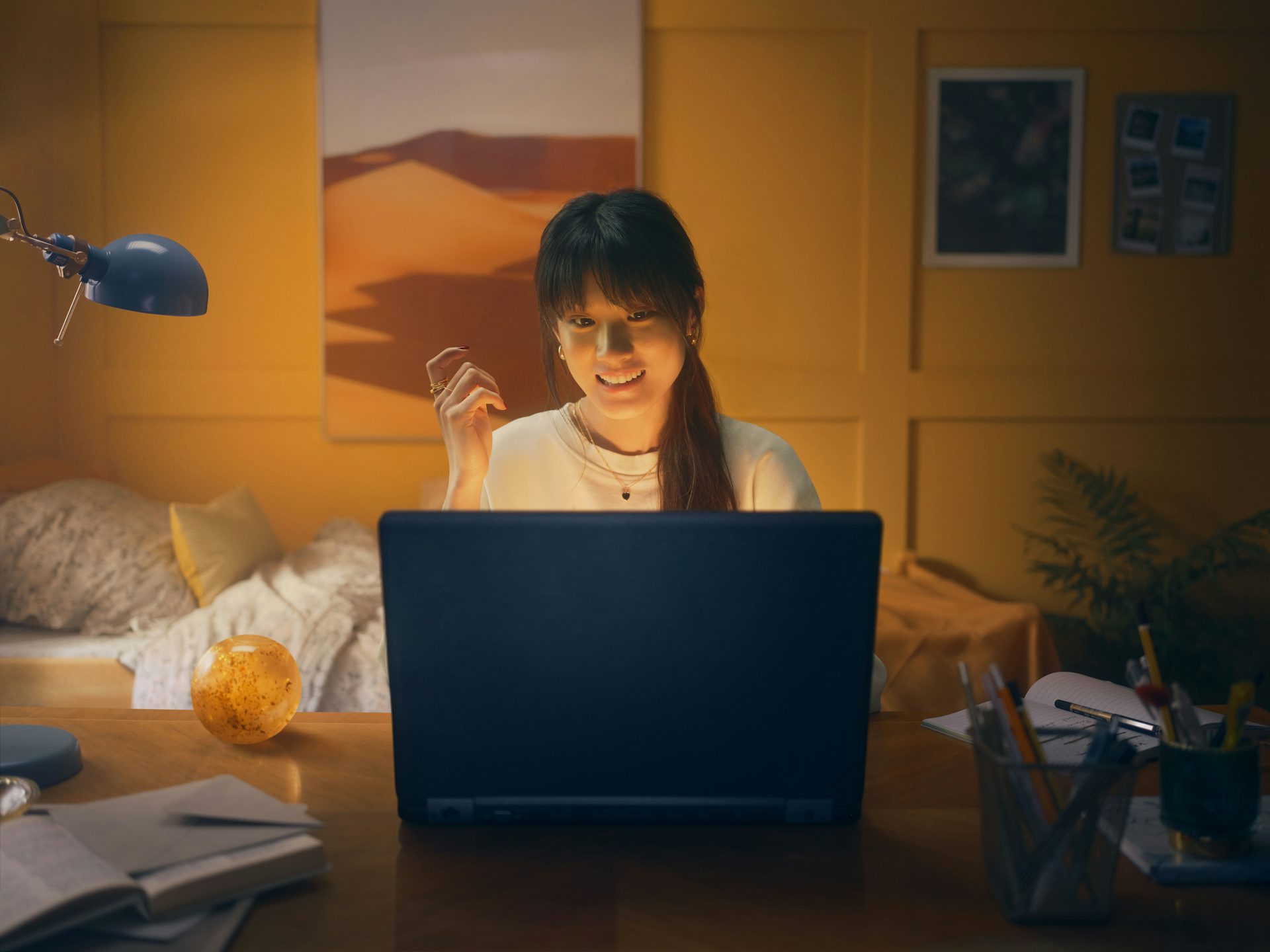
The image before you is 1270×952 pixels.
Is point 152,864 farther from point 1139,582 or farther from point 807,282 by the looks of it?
point 1139,582

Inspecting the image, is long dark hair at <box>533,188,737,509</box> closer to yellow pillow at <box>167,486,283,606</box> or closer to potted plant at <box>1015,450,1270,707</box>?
yellow pillow at <box>167,486,283,606</box>

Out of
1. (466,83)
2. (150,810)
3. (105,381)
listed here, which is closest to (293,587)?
(105,381)

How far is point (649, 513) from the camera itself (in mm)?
806

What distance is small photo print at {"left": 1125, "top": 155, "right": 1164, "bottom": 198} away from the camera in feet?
11.6

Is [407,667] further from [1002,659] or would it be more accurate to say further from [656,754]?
[1002,659]

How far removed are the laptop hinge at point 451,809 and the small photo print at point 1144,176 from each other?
3.44m

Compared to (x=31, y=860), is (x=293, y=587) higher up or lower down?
lower down

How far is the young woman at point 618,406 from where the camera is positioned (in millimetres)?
1583

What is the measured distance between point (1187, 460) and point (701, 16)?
87.4 inches

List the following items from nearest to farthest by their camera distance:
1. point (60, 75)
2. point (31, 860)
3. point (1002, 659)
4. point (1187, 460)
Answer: point (31, 860)
point (1002, 659)
point (60, 75)
point (1187, 460)

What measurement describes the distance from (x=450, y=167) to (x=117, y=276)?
2466 mm

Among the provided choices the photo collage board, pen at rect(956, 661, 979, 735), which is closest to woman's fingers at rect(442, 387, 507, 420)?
pen at rect(956, 661, 979, 735)

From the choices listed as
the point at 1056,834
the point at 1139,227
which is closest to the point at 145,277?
the point at 1056,834

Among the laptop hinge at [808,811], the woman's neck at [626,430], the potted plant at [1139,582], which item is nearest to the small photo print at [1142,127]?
the potted plant at [1139,582]
